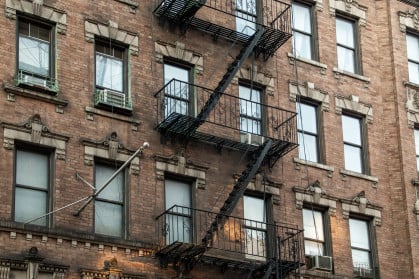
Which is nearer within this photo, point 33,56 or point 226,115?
point 33,56

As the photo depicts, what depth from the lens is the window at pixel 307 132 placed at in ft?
96.1

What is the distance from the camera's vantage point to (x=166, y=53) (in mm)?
26859

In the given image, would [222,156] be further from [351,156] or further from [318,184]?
[351,156]

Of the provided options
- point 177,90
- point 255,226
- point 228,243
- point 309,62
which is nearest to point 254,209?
point 255,226

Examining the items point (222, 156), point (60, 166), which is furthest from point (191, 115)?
point (60, 166)

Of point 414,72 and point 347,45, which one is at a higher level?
point 347,45

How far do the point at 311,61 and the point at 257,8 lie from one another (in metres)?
2.39

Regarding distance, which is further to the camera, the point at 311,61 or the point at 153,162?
the point at 311,61

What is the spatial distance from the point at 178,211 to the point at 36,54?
18.2 ft

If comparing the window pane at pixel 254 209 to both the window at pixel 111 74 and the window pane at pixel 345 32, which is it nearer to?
the window at pixel 111 74

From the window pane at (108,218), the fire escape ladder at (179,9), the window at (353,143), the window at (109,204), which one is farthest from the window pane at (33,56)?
the window at (353,143)

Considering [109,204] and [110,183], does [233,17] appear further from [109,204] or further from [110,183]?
[109,204]

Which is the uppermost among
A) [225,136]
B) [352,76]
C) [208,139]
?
[352,76]

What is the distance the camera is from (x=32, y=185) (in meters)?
23.4
